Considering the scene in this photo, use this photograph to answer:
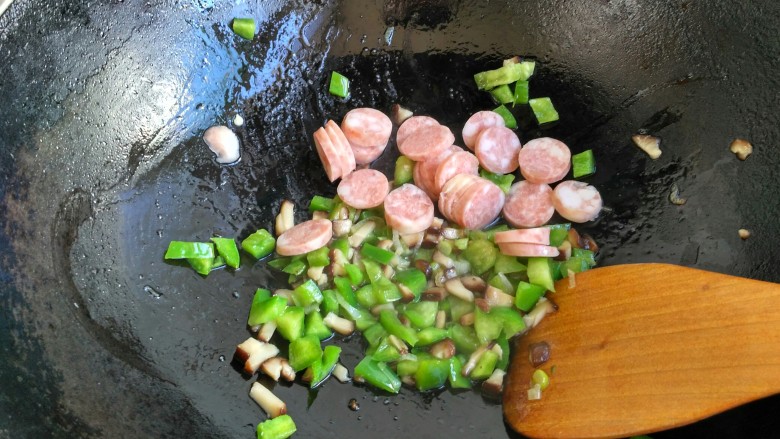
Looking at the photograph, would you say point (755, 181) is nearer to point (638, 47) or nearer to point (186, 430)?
point (638, 47)

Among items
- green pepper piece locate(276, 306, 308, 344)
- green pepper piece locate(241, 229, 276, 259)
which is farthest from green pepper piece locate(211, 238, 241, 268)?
green pepper piece locate(276, 306, 308, 344)

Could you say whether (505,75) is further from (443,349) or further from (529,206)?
(443,349)

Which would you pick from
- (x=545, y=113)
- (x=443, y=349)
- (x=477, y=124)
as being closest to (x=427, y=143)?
(x=477, y=124)

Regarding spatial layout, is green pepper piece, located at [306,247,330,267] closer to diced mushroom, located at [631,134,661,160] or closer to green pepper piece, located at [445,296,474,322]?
green pepper piece, located at [445,296,474,322]

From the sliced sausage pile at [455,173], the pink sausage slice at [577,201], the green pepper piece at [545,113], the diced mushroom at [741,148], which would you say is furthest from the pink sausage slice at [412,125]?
the diced mushroom at [741,148]

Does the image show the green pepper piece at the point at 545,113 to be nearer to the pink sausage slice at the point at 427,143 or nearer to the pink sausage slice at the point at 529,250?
the pink sausage slice at the point at 427,143
